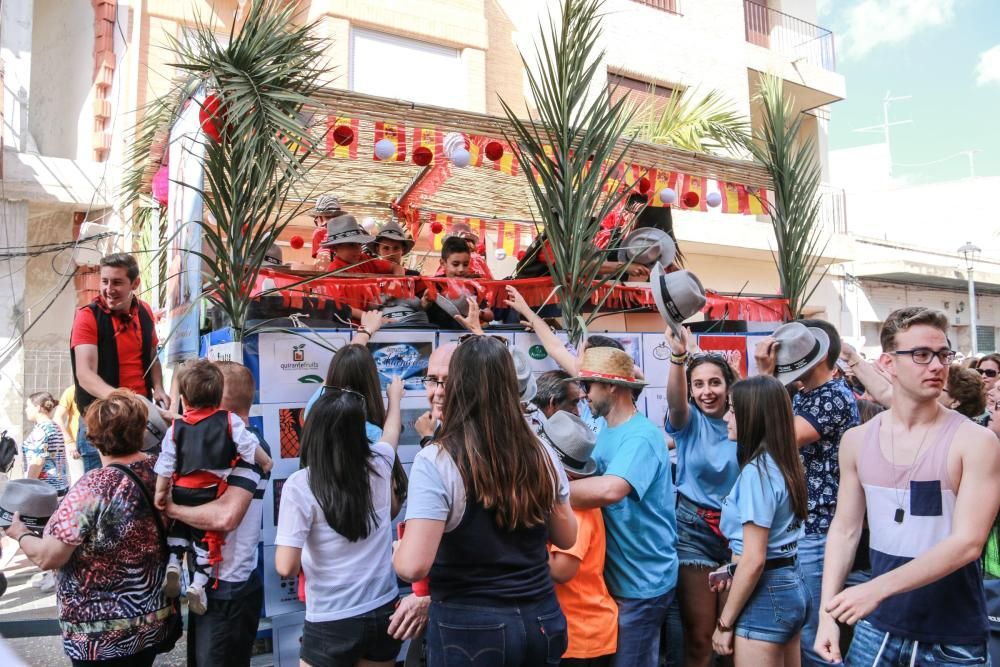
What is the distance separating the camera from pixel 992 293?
25.5 metres

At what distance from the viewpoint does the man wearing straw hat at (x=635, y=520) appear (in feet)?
10.3

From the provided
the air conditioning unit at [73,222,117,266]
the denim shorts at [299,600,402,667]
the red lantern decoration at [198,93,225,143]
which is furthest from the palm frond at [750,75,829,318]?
the air conditioning unit at [73,222,117,266]

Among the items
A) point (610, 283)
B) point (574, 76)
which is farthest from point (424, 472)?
point (574, 76)

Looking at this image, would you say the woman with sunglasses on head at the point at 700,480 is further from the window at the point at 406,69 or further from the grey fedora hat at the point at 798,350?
the window at the point at 406,69

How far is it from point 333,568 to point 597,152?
10.7 ft

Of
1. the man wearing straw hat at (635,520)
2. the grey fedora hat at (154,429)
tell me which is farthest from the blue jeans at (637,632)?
the grey fedora hat at (154,429)

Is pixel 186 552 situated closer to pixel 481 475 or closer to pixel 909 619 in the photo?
pixel 481 475

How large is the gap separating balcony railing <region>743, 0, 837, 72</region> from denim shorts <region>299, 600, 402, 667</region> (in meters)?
18.1

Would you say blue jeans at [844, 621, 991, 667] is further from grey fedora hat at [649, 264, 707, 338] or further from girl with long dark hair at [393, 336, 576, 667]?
grey fedora hat at [649, 264, 707, 338]

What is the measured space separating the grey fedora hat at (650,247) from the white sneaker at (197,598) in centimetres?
344

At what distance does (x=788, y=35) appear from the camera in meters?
19.0

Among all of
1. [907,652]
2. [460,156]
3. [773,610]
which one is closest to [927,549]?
[907,652]

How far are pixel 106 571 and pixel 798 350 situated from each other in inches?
140

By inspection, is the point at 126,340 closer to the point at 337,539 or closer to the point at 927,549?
the point at 337,539
